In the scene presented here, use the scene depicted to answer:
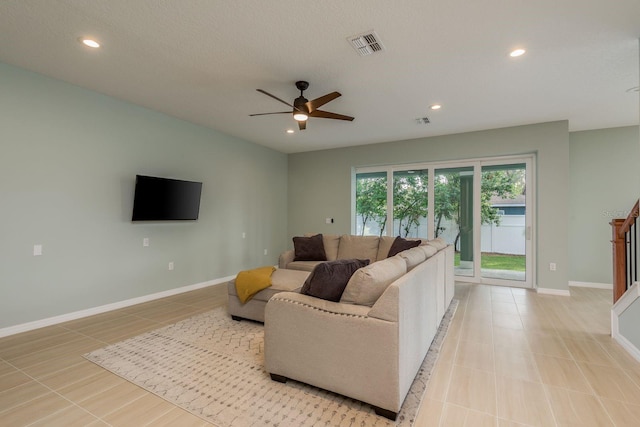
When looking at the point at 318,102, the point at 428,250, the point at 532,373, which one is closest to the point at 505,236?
the point at 428,250

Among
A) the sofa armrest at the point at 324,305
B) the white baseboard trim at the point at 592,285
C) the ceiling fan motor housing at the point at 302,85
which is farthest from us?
the white baseboard trim at the point at 592,285

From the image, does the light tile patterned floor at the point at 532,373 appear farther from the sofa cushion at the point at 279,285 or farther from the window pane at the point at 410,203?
the window pane at the point at 410,203

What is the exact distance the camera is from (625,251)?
10.1 feet

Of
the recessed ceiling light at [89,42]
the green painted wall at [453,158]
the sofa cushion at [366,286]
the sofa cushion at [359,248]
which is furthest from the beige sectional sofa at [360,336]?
the green painted wall at [453,158]

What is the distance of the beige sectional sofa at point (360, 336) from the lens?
175 centimetres

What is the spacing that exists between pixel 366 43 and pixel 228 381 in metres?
3.06

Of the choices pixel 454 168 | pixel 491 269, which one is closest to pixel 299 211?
pixel 454 168

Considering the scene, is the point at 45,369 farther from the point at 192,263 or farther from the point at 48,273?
the point at 192,263

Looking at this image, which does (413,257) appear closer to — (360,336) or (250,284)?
(360,336)

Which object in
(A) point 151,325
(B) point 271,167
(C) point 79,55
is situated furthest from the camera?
(B) point 271,167

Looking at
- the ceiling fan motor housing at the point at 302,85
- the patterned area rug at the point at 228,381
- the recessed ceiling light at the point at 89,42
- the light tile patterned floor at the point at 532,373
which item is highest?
the recessed ceiling light at the point at 89,42

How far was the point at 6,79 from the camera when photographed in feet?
9.84

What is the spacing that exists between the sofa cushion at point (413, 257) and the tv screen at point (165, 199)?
3.52 m

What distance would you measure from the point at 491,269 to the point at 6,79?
290 inches
